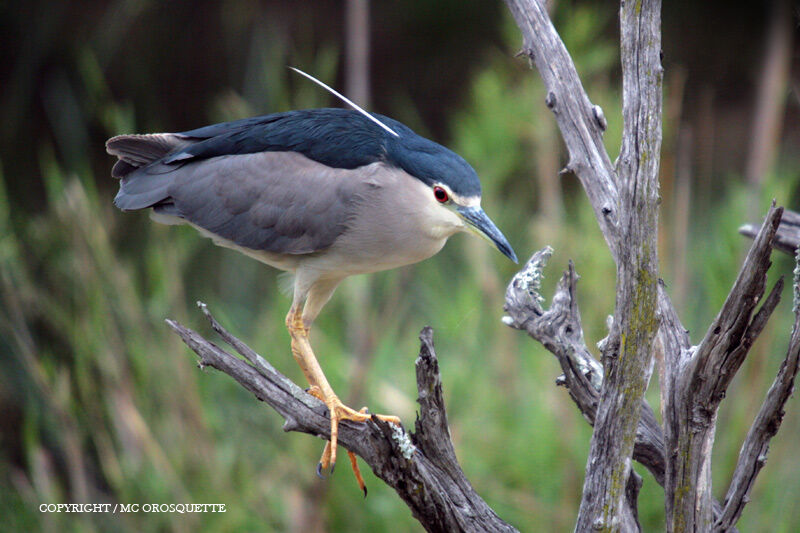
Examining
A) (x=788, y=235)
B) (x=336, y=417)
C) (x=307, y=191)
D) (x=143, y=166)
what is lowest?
(x=336, y=417)

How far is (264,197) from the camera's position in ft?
5.56

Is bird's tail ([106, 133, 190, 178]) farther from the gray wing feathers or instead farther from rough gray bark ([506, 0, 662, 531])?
rough gray bark ([506, 0, 662, 531])

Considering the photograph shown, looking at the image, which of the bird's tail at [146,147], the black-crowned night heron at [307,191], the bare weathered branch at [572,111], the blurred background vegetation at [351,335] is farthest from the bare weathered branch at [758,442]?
the bird's tail at [146,147]

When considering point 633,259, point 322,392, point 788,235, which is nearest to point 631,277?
point 633,259

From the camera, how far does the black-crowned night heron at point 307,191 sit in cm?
157

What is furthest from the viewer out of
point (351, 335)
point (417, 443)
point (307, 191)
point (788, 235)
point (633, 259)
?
point (351, 335)

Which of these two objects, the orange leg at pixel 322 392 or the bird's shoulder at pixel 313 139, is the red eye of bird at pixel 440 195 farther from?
the orange leg at pixel 322 392

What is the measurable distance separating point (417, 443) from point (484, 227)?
0.36 metres

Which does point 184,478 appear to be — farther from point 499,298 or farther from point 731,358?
point 731,358

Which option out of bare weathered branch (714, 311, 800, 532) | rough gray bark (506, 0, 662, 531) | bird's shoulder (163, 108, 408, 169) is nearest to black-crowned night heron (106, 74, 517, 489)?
bird's shoulder (163, 108, 408, 169)

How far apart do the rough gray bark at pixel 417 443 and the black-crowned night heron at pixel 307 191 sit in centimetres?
19

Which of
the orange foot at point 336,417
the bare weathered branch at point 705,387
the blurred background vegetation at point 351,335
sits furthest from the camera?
the blurred background vegetation at point 351,335

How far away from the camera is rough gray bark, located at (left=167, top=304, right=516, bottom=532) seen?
1.23 metres

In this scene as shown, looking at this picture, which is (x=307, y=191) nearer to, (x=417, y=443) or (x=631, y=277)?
(x=417, y=443)
